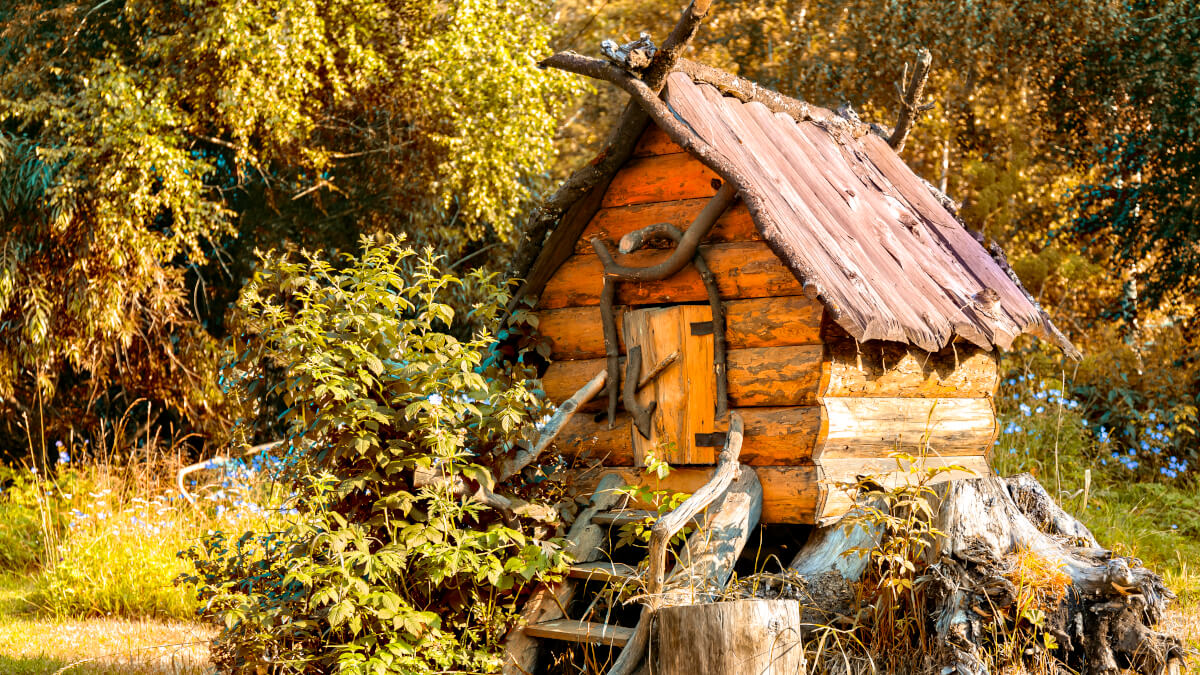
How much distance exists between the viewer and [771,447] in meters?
5.38

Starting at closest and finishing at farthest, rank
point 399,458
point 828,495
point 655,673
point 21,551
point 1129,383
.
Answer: point 655,673
point 399,458
point 828,495
point 21,551
point 1129,383

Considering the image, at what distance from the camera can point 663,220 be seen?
19.4ft

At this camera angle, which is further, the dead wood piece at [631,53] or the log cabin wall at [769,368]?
the dead wood piece at [631,53]

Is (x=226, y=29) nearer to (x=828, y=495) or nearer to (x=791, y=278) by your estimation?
(x=791, y=278)

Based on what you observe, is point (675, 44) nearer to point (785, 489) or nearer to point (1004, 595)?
point (785, 489)

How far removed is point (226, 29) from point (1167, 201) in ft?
32.2

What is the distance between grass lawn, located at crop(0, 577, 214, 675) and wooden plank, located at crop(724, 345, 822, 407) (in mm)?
3149

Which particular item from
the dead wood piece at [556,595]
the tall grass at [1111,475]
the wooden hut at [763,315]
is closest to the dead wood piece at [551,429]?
the wooden hut at [763,315]

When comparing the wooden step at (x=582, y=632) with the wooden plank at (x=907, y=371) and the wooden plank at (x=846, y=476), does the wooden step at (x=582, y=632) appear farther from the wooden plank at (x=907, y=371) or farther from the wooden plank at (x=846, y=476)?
the wooden plank at (x=907, y=371)

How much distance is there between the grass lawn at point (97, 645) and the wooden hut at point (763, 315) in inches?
104

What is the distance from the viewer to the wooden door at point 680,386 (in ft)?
18.4

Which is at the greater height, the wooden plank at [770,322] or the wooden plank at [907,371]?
the wooden plank at [770,322]

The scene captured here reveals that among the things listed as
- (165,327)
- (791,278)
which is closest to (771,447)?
(791,278)

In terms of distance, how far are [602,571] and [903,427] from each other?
6.11 ft
